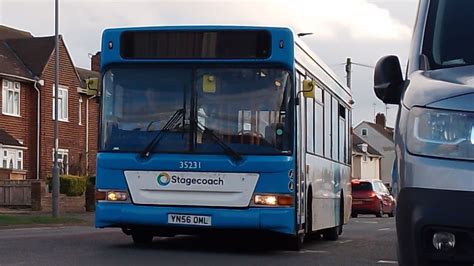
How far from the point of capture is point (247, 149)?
11867 mm

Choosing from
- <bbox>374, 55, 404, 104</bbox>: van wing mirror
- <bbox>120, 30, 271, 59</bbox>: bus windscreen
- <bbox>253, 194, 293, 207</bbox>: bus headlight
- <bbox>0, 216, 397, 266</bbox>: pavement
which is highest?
<bbox>120, 30, 271, 59</bbox>: bus windscreen

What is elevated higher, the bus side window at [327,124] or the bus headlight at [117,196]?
the bus side window at [327,124]

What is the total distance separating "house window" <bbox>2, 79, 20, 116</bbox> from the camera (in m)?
40.2

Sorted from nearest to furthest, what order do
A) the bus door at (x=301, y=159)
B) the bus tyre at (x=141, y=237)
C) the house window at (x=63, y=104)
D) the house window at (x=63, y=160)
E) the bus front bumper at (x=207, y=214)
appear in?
the bus front bumper at (x=207, y=214)
the bus door at (x=301, y=159)
the bus tyre at (x=141, y=237)
the house window at (x=63, y=160)
the house window at (x=63, y=104)

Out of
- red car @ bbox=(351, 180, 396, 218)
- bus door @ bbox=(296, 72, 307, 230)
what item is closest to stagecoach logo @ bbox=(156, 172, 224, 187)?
bus door @ bbox=(296, 72, 307, 230)

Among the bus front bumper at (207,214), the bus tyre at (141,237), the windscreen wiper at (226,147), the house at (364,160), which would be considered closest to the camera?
the bus front bumper at (207,214)

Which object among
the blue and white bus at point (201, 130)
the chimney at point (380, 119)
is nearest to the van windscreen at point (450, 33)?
the blue and white bus at point (201, 130)

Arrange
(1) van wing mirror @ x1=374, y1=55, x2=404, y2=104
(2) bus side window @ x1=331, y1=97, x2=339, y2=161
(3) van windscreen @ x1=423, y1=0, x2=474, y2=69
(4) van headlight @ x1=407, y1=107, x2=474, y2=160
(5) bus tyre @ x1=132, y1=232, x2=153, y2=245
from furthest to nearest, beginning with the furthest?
(2) bus side window @ x1=331, y1=97, x2=339, y2=161 < (5) bus tyre @ x1=132, y1=232, x2=153, y2=245 < (1) van wing mirror @ x1=374, y1=55, x2=404, y2=104 < (3) van windscreen @ x1=423, y1=0, x2=474, y2=69 < (4) van headlight @ x1=407, y1=107, x2=474, y2=160

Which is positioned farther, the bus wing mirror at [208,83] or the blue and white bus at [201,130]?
the bus wing mirror at [208,83]

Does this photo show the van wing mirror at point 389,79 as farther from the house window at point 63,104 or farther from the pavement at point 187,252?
the house window at point 63,104

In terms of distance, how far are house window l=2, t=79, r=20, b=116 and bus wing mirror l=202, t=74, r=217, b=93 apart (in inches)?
1168

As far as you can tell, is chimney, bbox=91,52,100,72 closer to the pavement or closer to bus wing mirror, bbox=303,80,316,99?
the pavement

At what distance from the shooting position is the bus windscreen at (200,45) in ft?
39.7

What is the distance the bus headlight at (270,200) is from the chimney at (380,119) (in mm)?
92144
